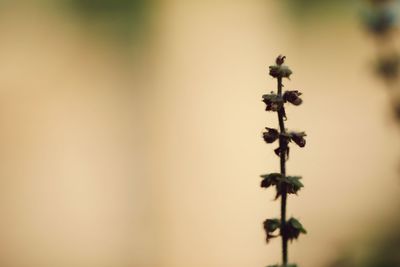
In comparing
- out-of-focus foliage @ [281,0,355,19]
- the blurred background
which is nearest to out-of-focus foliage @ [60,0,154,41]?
the blurred background

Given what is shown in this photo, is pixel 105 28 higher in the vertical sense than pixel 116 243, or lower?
higher

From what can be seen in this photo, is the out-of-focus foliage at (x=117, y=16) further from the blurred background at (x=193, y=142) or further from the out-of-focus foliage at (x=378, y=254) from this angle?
the out-of-focus foliage at (x=378, y=254)

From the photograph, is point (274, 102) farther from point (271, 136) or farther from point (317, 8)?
point (317, 8)

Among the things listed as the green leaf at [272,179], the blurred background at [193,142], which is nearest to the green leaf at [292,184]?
the green leaf at [272,179]

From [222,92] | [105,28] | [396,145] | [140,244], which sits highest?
[105,28]

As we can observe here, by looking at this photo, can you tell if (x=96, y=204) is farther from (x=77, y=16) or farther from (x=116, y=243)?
(x=77, y=16)

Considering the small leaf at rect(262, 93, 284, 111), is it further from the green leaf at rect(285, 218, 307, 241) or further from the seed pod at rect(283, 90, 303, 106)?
the green leaf at rect(285, 218, 307, 241)

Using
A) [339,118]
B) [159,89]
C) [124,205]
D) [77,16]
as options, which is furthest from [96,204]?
[339,118]
